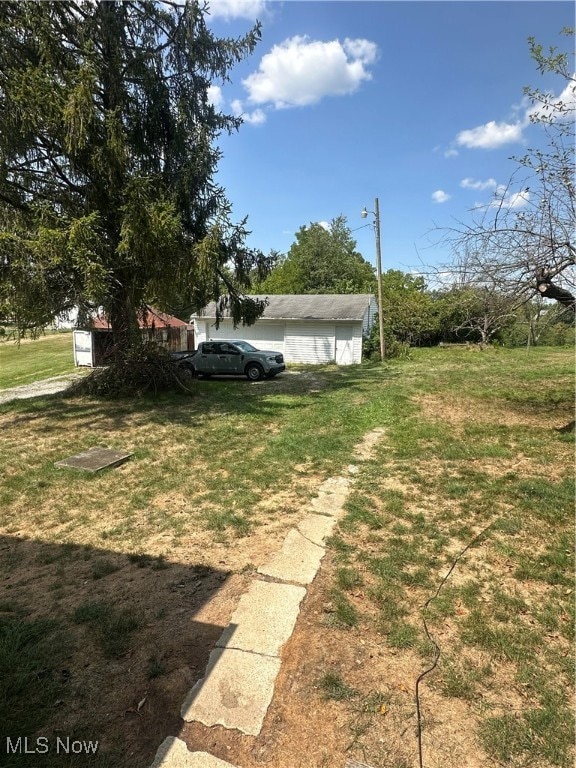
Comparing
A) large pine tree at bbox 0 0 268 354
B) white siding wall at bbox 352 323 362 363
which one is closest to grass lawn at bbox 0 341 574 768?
large pine tree at bbox 0 0 268 354

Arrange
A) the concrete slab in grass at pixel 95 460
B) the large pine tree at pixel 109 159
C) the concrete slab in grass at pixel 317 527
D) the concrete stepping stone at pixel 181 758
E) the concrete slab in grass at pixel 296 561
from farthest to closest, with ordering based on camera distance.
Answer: the large pine tree at pixel 109 159
the concrete slab in grass at pixel 95 460
the concrete slab in grass at pixel 317 527
the concrete slab in grass at pixel 296 561
the concrete stepping stone at pixel 181 758

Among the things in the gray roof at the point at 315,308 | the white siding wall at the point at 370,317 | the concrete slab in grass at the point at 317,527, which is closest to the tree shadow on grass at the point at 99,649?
the concrete slab in grass at the point at 317,527

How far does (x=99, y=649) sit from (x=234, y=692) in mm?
908

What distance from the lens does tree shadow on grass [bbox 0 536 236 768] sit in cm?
197

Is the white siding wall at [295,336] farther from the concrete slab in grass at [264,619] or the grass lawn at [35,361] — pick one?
the concrete slab in grass at [264,619]

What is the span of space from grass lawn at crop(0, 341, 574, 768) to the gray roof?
40.4 feet

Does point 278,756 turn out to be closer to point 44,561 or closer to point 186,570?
point 186,570

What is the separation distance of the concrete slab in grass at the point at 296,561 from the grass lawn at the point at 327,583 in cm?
13

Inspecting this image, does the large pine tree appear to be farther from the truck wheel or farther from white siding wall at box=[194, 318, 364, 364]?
white siding wall at box=[194, 318, 364, 364]

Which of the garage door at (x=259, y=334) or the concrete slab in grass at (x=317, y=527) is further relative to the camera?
the garage door at (x=259, y=334)

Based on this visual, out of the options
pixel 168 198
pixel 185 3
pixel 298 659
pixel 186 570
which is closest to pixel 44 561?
pixel 186 570

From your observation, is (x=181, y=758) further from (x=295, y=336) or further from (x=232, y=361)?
(x=295, y=336)

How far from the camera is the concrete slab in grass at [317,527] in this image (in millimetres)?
3885

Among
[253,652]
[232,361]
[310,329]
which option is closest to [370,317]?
[310,329]
